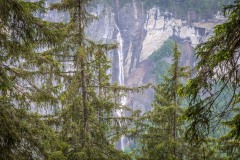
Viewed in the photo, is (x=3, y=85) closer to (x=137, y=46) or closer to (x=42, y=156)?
(x=42, y=156)

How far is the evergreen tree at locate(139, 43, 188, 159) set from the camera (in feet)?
22.5

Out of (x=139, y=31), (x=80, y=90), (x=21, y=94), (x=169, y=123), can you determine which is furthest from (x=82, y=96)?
(x=139, y=31)

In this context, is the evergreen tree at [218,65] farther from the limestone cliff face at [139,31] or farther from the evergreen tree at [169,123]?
the limestone cliff face at [139,31]

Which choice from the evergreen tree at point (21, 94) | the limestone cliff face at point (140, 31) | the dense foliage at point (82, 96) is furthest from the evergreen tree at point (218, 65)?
the limestone cliff face at point (140, 31)

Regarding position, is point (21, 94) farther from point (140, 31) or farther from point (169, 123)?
point (140, 31)

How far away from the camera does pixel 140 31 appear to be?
52375 millimetres

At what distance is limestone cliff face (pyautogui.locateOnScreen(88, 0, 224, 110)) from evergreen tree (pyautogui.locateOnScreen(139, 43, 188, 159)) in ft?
139

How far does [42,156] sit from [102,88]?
3033mm

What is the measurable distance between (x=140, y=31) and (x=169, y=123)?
1827 inches

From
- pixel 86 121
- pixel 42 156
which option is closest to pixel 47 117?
pixel 86 121

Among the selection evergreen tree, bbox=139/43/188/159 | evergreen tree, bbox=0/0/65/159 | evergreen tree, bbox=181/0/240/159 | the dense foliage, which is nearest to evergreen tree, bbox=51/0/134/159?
the dense foliage

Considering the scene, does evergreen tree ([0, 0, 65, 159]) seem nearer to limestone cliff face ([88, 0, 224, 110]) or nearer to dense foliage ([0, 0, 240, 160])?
dense foliage ([0, 0, 240, 160])

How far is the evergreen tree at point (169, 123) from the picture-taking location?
270 inches

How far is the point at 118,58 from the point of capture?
4916 cm
